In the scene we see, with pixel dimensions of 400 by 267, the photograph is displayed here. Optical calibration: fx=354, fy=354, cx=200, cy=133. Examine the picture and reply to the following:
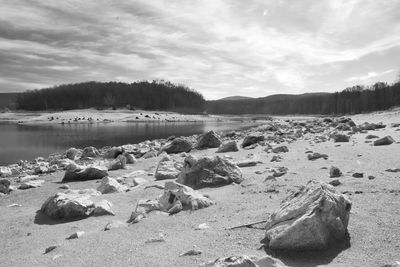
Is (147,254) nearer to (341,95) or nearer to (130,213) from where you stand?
(130,213)

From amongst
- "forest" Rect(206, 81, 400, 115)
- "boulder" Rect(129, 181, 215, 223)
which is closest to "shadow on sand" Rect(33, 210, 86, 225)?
"boulder" Rect(129, 181, 215, 223)

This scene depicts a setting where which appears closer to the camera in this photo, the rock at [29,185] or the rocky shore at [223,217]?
the rocky shore at [223,217]

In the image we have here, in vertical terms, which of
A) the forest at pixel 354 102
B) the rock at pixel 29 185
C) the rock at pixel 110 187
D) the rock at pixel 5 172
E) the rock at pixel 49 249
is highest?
the forest at pixel 354 102

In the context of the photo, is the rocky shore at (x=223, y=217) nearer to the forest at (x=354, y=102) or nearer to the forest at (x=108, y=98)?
the forest at (x=354, y=102)

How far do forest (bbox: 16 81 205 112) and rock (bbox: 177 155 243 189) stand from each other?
13883 centimetres

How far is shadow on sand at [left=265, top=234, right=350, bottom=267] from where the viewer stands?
3.82m

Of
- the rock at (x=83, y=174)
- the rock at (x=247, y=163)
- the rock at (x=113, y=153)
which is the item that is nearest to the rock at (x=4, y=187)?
the rock at (x=83, y=174)

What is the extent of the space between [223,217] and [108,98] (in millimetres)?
153297

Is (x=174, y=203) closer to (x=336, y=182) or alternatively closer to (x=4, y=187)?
(x=336, y=182)

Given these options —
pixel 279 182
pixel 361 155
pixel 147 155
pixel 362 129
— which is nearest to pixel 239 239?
pixel 279 182

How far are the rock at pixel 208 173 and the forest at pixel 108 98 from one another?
139 m

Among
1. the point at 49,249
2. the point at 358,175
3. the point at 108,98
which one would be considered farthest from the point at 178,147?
the point at 108,98

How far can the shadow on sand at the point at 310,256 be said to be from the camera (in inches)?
150

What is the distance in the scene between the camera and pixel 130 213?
6684 mm
